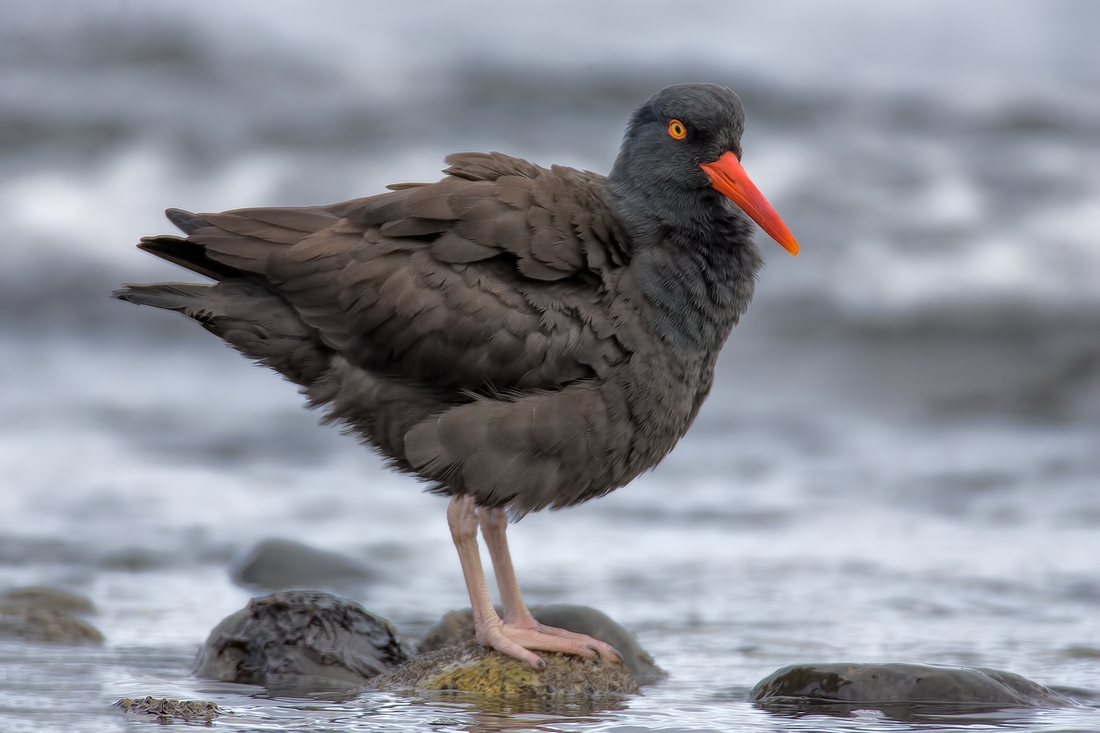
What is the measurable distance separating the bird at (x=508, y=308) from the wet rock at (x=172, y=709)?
115 cm

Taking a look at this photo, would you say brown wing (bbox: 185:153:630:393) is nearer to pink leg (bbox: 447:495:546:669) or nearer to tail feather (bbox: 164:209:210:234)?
tail feather (bbox: 164:209:210:234)

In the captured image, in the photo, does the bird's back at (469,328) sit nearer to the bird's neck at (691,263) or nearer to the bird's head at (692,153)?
the bird's neck at (691,263)

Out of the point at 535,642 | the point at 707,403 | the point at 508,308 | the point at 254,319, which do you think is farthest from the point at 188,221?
the point at 707,403

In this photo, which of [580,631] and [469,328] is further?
[580,631]

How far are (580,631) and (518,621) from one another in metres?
0.40

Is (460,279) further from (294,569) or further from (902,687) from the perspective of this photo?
(294,569)

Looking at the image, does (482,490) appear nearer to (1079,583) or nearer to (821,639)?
(821,639)

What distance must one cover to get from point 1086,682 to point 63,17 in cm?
2068

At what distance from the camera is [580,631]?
5.58 metres

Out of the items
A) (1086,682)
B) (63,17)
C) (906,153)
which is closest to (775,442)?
(1086,682)

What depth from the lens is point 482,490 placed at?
4.94 m

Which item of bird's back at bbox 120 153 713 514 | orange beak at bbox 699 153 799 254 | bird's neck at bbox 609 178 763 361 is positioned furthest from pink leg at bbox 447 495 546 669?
orange beak at bbox 699 153 799 254

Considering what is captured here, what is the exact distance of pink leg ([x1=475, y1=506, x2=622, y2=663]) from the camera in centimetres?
516

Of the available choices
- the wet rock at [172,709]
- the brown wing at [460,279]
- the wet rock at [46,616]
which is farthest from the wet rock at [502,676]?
the wet rock at [46,616]
